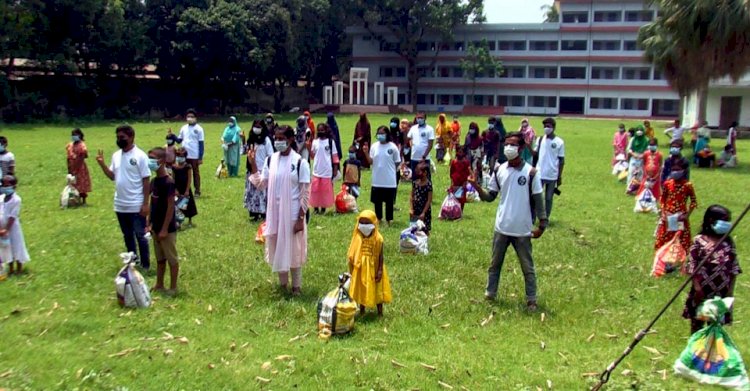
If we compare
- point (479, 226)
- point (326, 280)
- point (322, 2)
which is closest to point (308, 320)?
point (326, 280)

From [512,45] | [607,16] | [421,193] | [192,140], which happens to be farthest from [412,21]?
[421,193]

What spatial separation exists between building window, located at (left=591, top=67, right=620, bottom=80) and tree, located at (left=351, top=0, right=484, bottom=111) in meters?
12.8

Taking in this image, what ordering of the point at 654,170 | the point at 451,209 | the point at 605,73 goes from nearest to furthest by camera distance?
the point at 451,209, the point at 654,170, the point at 605,73

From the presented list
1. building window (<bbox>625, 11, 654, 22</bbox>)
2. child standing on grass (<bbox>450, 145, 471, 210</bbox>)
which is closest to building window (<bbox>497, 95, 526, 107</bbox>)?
building window (<bbox>625, 11, 654, 22</bbox>)

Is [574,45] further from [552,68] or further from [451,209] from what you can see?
[451,209]

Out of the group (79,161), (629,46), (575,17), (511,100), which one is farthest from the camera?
(511,100)

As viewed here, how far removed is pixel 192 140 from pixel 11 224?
7.01 meters

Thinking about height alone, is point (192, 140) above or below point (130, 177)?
above

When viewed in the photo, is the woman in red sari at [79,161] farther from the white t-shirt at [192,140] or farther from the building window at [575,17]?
the building window at [575,17]

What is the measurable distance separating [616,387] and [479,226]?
6723 millimetres

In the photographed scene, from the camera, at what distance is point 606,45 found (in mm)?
66438

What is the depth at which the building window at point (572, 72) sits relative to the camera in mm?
67562

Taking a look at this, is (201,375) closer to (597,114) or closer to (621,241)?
(621,241)

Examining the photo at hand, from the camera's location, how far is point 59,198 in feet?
47.1
